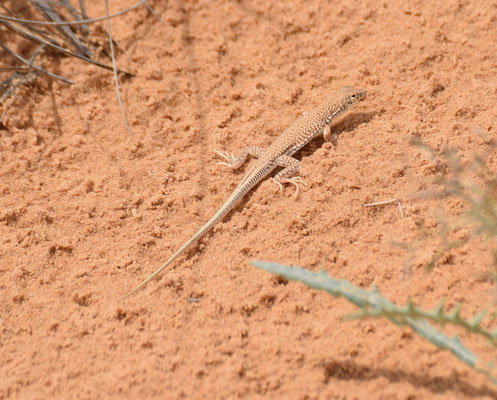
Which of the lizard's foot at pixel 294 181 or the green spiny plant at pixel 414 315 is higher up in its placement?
the lizard's foot at pixel 294 181

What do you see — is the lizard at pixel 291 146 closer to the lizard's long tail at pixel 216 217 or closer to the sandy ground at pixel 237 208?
the lizard's long tail at pixel 216 217

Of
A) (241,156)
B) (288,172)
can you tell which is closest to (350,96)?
(288,172)

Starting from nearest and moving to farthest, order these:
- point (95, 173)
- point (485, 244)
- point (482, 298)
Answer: point (482, 298) → point (485, 244) → point (95, 173)

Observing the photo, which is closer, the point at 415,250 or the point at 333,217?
the point at 415,250

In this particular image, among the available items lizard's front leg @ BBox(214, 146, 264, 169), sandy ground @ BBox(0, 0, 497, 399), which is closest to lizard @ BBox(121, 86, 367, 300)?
lizard's front leg @ BBox(214, 146, 264, 169)

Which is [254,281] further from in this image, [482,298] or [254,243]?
[482,298]

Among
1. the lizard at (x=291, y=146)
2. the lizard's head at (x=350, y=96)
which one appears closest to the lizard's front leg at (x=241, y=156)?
the lizard at (x=291, y=146)

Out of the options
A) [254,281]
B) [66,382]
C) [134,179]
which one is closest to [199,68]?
[134,179]
